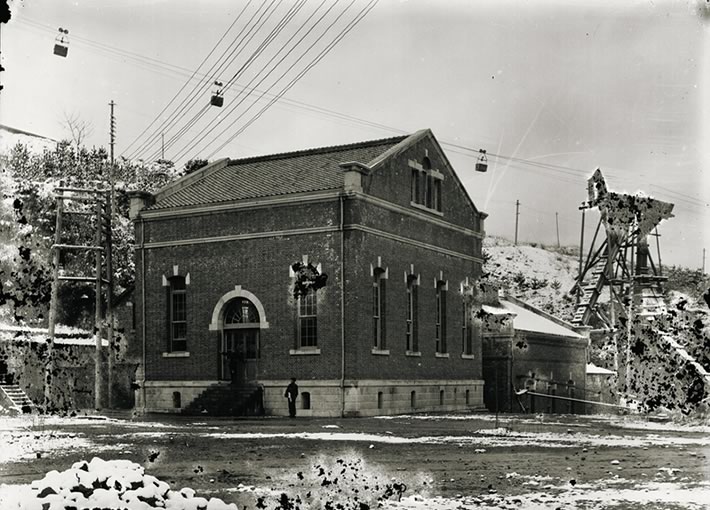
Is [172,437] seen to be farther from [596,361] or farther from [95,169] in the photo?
[596,361]

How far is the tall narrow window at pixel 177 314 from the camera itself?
31.1 meters

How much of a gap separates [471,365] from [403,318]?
5.97 metres

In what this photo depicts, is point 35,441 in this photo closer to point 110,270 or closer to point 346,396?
point 346,396

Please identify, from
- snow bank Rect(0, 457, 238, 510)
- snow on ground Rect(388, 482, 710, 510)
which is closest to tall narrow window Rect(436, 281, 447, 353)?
snow on ground Rect(388, 482, 710, 510)

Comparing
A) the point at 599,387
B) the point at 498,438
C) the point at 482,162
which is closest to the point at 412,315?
the point at 498,438

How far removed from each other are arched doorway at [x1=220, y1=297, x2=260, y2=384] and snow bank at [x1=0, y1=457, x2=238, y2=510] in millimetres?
21388

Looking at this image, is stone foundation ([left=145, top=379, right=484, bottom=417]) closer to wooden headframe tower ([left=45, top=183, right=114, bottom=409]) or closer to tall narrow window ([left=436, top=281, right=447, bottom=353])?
tall narrow window ([left=436, top=281, right=447, bottom=353])

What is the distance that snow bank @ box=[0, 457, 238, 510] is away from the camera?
7.43 meters

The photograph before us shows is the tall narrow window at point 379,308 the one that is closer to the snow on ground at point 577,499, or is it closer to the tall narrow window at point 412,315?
the tall narrow window at point 412,315

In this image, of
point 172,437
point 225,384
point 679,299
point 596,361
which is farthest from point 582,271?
point 596,361

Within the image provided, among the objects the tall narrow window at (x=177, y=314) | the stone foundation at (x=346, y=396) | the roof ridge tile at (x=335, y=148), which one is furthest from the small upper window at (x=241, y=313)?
the roof ridge tile at (x=335, y=148)

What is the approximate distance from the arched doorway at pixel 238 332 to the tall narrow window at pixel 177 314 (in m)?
1.56

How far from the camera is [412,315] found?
3111 cm

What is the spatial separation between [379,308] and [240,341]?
489 centimetres
